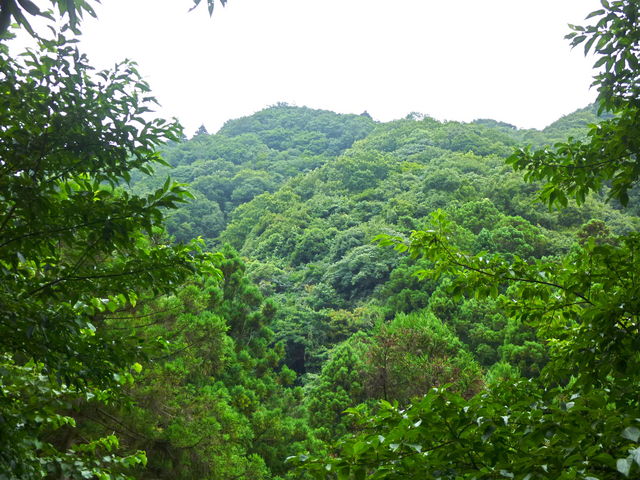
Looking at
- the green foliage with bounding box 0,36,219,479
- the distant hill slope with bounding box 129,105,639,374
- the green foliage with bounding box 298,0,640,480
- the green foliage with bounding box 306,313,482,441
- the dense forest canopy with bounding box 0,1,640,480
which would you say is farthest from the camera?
the distant hill slope with bounding box 129,105,639,374

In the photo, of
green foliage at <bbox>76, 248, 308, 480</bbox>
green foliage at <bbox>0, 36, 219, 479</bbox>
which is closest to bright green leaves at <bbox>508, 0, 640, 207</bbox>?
green foliage at <bbox>0, 36, 219, 479</bbox>

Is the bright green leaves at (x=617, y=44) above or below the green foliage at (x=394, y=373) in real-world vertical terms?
above

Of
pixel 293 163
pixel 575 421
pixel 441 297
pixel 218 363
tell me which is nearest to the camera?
pixel 575 421

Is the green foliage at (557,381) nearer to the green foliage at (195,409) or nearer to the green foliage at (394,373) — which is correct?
the green foliage at (195,409)

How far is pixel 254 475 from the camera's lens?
250 inches

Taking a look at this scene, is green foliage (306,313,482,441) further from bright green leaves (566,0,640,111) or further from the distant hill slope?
bright green leaves (566,0,640,111)

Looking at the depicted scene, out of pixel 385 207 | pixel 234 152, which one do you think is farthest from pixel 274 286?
pixel 234 152

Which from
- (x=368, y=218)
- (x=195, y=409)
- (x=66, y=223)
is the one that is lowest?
(x=195, y=409)

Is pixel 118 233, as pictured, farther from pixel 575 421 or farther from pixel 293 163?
pixel 293 163

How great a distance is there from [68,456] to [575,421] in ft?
8.88

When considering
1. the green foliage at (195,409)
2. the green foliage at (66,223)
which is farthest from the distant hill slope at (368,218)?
the green foliage at (66,223)

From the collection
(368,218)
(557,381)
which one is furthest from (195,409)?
(368,218)

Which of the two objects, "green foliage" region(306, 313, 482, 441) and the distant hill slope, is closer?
"green foliage" region(306, 313, 482, 441)

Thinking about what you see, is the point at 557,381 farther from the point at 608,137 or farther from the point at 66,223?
the point at 66,223
